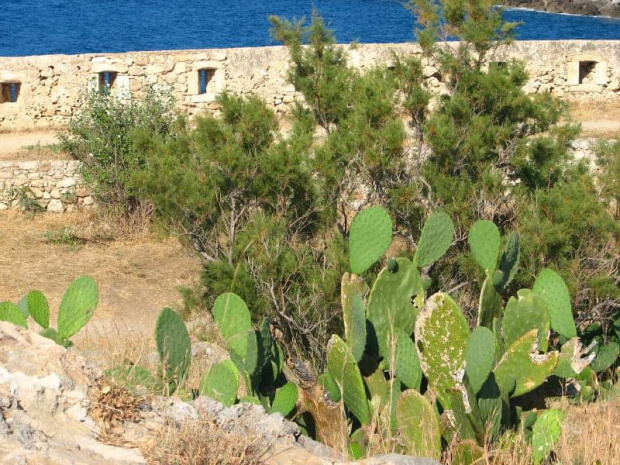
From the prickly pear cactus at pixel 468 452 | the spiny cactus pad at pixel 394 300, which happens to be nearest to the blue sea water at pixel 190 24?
the spiny cactus pad at pixel 394 300

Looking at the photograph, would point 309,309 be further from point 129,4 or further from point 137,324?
point 129,4

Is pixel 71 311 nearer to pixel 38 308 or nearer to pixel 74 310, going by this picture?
pixel 74 310

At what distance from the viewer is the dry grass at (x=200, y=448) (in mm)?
3912

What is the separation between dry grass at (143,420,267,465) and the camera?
12.8ft

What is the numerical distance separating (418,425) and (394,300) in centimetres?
123

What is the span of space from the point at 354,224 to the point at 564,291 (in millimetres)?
1545

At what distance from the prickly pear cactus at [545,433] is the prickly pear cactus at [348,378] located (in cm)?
93

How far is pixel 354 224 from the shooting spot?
645cm

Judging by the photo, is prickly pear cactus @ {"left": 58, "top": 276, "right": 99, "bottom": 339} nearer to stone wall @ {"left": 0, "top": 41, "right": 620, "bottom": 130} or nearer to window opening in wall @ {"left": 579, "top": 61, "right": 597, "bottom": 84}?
stone wall @ {"left": 0, "top": 41, "right": 620, "bottom": 130}

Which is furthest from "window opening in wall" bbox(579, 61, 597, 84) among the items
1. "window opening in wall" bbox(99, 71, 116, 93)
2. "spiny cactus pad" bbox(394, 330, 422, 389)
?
"spiny cactus pad" bbox(394, 330, 422, 389)

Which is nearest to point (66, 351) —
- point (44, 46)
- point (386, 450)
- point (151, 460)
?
point (151, 460)

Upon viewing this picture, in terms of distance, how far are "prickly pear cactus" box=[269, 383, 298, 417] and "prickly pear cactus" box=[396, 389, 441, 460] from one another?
2.17 feet

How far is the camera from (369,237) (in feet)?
21.1

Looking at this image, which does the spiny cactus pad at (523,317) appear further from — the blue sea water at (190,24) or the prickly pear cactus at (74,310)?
the blue sea water at (190,24)
